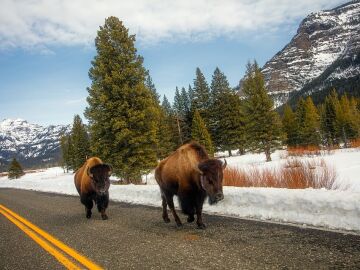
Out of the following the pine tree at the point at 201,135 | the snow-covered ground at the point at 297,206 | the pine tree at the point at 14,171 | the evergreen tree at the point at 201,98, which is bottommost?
the snow-covered ground at the point at 297,206

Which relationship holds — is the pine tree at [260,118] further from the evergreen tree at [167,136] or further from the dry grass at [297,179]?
the dry grass at [297,179]

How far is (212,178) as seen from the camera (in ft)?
22.4

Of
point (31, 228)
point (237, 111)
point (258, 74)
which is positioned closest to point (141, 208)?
point (31, 228)

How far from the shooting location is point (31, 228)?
10086 millimetres

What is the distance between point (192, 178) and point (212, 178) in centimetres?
84

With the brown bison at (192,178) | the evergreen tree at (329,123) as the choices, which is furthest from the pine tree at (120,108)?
the evergreen tree at (329,123)

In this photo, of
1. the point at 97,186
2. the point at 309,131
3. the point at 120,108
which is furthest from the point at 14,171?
the point at 97,186

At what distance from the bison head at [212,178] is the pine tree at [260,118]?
1365 inches

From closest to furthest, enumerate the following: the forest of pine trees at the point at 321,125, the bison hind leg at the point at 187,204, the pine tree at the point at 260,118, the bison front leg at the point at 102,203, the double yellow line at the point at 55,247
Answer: the double yellow line at the point at 55,247 < the bison hind leg at the point at 187,204 < the bison front leg at the point at 102,203 < the pine tree at the point at 260,118 < the forest of pine trees at the point at 321,125

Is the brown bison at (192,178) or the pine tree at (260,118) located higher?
the pine tree at (260,118)

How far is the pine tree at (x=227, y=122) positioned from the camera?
172 ft

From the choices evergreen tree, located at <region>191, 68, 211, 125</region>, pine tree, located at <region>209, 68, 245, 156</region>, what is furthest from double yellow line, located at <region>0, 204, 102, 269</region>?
evergreen tree, located at <region>191, 68, 211, 125</region>

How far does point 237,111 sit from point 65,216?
43312 millimetres

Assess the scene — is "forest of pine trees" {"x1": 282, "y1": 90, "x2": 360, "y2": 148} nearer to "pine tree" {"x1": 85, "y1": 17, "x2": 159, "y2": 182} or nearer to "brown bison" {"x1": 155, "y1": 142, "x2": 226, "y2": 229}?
"pine tree" {"x1": 85, "y1": 17, "x2": 159, "y2": 182}
